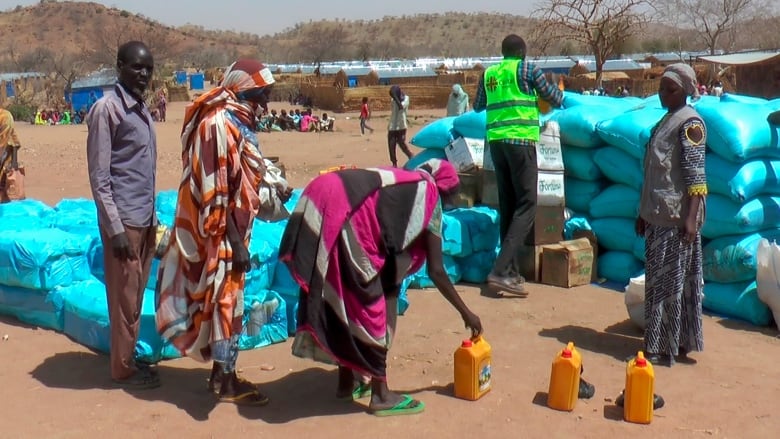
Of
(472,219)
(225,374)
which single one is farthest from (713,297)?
(225,374)

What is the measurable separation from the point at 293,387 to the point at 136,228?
1128 mm

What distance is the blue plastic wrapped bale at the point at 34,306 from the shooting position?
500 cm

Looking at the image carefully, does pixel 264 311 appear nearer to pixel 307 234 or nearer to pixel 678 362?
pixel 307 234

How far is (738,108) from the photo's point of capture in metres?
5.37

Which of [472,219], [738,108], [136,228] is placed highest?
[738,108]

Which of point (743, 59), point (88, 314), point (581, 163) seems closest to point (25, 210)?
point (88, 314)

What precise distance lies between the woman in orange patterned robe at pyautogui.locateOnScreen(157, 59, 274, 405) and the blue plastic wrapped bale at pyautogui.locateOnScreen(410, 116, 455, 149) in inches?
140

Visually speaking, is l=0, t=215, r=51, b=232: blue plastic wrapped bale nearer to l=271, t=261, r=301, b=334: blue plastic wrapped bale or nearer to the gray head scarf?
l=271, t=261, r=301, b=334: blue plastic wrapped bale

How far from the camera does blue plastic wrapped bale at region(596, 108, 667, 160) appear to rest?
5738 mm

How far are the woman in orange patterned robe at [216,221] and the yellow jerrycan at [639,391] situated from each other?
177cm

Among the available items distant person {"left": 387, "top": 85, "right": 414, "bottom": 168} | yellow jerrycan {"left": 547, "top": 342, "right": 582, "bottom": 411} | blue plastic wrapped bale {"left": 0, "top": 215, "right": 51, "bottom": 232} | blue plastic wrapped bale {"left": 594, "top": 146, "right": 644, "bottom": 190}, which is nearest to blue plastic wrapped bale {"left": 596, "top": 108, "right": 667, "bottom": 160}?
blue plastic wrapped bale {"left": 594, "top": 146, "right": 644, "bottom": 190}

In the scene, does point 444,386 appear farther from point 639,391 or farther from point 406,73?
point 406,73

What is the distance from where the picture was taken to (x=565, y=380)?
3885 mm

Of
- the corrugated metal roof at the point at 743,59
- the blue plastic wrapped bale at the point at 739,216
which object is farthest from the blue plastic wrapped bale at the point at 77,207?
the corrugated metal roof at the point at 743,59
